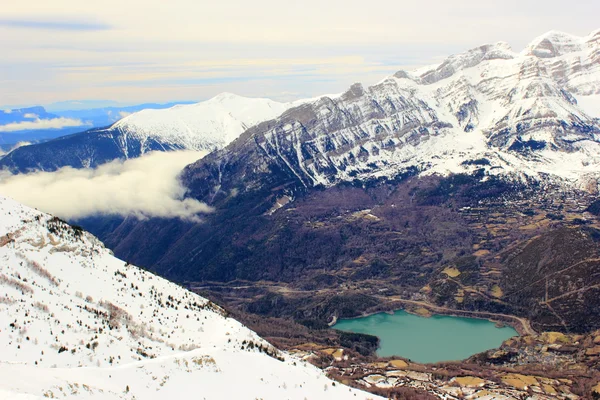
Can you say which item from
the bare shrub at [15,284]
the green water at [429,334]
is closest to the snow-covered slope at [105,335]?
the bare shrub at [15,284]

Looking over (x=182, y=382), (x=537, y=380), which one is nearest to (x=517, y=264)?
(x=537, y=380)

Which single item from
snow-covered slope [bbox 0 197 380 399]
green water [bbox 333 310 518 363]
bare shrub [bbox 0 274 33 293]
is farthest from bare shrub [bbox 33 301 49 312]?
green water [bbox 333 310 518 363]

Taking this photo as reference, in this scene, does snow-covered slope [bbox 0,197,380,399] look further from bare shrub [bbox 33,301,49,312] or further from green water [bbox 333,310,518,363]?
green water [bbox 333,310,518,363]

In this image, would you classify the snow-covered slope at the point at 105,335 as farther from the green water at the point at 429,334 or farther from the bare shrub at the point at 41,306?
the green water at the point at 429,334

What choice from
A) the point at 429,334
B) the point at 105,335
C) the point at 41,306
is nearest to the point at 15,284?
the point at 41,306

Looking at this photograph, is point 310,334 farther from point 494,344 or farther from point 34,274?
point 34,274

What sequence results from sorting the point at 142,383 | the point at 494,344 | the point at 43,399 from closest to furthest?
the point at 43,399, the point at 142,383, the point at 494,344
